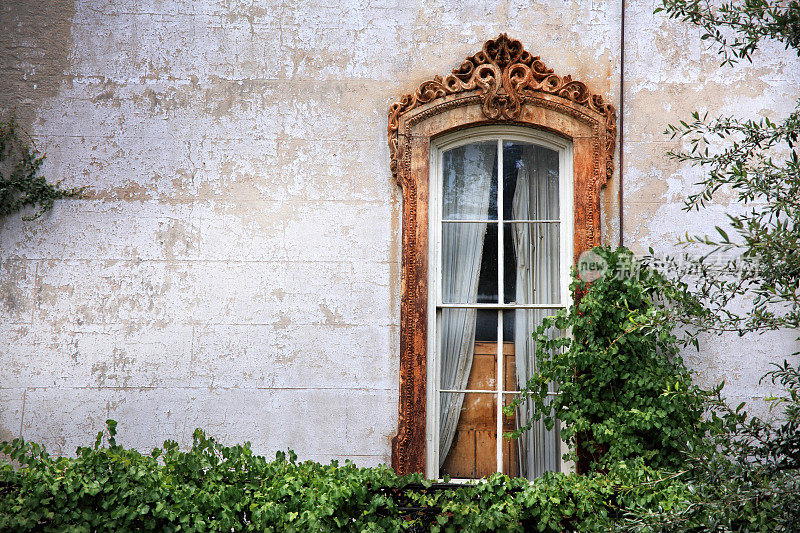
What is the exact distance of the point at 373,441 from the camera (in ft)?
17.0

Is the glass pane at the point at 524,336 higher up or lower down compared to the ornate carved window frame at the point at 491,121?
lower down

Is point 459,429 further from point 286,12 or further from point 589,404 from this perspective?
point 286,12

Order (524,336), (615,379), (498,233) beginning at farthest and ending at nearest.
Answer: (498,233), (524,336), (615,379)

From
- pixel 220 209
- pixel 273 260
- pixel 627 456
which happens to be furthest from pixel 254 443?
pixel 627 456

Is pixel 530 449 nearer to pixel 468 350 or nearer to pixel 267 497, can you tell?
pixel 468 350

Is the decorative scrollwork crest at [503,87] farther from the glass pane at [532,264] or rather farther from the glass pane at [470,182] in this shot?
the glass pane at [532,264]

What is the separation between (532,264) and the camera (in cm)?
545

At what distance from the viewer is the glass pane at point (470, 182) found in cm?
554

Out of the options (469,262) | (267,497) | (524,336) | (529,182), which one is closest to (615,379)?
(524,336)

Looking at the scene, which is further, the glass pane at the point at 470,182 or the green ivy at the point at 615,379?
the glass pane at the point at 470,182

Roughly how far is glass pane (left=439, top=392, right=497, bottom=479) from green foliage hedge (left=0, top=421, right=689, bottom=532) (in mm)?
941

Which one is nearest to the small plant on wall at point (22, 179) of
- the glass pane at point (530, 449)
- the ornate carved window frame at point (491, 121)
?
the ornate carved window frame at point (491, 121)

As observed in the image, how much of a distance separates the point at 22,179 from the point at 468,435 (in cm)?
387

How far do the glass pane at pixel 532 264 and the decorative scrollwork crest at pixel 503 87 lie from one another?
28.1 inches
